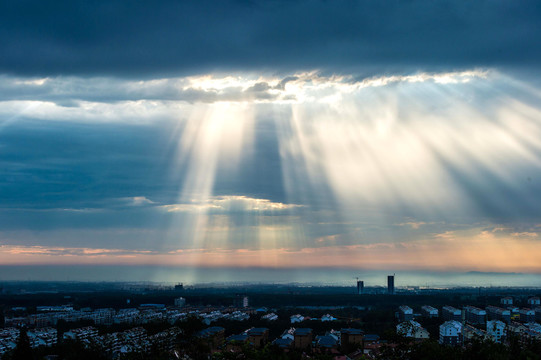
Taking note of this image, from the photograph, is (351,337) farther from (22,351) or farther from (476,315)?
(476,315)

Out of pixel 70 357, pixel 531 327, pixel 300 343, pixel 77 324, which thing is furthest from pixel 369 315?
pixel 70 357

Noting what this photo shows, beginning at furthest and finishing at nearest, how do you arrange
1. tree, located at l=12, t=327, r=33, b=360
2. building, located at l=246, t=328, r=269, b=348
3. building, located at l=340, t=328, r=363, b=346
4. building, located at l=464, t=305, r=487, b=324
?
building, located at l=464, t=305, r=487, b=324
building, located at l=246, t=328, r=269, b=348
building, located at l=340, t=328, r=363, b=346
tree, located at l=12, t=327, r=33, b=360

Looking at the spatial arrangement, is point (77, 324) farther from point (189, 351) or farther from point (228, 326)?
point (189, 351)

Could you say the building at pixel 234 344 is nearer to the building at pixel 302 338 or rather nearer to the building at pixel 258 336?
the building at pixel 258 336

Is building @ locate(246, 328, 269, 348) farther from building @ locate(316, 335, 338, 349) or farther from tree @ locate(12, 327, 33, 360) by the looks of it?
tree @ locate(12, 327, 33, 360)

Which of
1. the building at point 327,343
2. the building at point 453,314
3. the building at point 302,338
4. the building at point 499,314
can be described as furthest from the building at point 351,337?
the building at point 453,314

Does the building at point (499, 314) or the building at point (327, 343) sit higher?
the building at point (499, 314)

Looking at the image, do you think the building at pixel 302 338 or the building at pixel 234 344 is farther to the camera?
the building at pixel 302 338

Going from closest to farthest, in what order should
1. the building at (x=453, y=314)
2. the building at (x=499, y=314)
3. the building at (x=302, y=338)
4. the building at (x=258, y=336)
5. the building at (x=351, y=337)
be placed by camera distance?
the building at (x=302, y=338)
the building at (x=351, y=337)
the building at (x=258, y=336)
the building at (x=499, y=314)
the building at (x=453, y=314)

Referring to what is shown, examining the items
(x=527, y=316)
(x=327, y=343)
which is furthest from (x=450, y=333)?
(x=527, y=316)

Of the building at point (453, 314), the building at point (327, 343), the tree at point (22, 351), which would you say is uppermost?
the tree at point (22, 351)

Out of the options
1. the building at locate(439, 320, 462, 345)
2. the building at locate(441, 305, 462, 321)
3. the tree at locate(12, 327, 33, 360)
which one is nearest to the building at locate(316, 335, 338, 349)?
the building at locate(439, 320, 462, 345)
